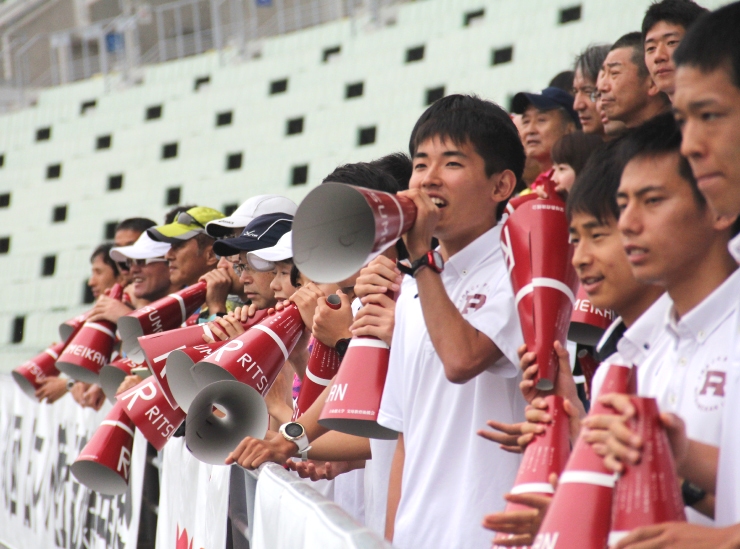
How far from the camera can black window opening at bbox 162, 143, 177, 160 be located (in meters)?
13.2

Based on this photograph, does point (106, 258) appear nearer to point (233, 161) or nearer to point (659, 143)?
point (659, 143)

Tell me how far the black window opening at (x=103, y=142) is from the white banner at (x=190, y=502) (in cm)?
1098

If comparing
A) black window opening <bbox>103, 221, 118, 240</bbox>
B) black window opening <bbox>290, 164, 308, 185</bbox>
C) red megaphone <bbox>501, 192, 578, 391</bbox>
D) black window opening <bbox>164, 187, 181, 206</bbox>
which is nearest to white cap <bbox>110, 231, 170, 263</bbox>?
red megaphone <bbox>501, 192, 578, 391</bbox>

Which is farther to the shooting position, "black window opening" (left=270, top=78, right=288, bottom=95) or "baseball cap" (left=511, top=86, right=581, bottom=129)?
"black window opening" (left=270, top=78, right=288, bottom=95)

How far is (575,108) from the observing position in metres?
3.45

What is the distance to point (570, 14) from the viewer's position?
32.7ft

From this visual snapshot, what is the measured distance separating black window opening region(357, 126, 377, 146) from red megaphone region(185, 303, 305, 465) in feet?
27.5

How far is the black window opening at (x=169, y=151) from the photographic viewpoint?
43.5ft

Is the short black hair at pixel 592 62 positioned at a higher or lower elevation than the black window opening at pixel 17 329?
lower

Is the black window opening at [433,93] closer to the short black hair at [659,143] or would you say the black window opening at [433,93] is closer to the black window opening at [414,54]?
the black window opening at [414,54]

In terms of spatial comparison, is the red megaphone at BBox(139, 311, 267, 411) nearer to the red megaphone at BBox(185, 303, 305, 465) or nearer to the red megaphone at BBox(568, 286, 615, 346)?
the red megaphone at BBox(185, 303, 305, 465)

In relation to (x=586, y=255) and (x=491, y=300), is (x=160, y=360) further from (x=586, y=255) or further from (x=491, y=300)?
(x=586, y=255)

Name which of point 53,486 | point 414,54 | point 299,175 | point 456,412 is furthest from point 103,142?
point 456,412

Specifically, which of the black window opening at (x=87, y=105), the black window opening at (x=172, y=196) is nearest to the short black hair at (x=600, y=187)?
the black window opening at (x=172, y=196)
